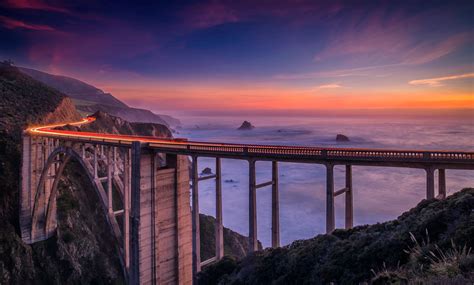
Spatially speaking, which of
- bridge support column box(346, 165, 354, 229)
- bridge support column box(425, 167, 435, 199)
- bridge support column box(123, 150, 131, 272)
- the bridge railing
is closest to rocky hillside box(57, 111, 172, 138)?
bridge support column box(123, 150, 131, 272)

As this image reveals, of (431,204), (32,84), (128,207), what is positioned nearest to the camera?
(431,204)

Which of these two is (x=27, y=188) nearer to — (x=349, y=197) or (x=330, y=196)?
(x=330, y=196)

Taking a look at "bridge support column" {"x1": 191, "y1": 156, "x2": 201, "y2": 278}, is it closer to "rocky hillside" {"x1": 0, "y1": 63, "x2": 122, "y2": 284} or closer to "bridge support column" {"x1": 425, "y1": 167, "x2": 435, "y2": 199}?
"bridge support column" {"x1": 425, "y1": 167, "x2": 435, "y2": 199}

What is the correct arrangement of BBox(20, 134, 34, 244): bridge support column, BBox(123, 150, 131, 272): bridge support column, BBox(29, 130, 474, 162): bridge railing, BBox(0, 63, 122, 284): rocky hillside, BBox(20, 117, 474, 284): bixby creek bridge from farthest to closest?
BBox(20, 134, 34, 244): bridge support column
BBox(0, 63, 122, 284): rocky hillside
BBox(123, 150, 131, 272): bridge support column
BBox(20, 117, 474, 284): bixby creek bridge
BBox(29, 130, 474, 162): bridge railing

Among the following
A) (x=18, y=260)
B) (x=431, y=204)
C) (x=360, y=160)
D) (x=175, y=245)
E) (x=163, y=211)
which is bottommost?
(x=18, y=260)

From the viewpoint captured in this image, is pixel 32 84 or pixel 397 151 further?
pixel 32 84

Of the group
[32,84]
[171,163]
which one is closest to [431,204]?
[171,163]

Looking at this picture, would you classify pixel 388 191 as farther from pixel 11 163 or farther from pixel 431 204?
pixel 11 163

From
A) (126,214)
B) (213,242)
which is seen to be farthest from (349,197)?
(213,242)
